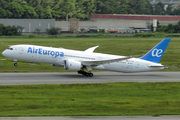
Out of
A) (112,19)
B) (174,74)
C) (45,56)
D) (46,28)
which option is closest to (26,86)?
(45,56)

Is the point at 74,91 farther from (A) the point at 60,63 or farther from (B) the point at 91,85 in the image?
(A) the point at 60,63

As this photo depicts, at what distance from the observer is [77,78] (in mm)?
39438

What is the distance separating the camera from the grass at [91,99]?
75.7ft

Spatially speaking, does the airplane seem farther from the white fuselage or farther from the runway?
the runway

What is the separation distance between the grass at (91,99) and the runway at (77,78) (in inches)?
122

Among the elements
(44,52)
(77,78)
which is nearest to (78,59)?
(77,78)

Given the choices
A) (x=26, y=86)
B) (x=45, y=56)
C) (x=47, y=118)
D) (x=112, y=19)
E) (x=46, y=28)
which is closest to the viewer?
(x=47, y=118)

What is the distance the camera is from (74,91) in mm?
30734

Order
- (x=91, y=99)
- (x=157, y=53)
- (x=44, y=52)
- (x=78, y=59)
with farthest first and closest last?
(x=157, y=53) < (x=78, y=59) < (x=44, y=52) < (x=91, y=99)

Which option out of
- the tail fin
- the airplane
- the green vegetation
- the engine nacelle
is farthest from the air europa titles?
the tail fin

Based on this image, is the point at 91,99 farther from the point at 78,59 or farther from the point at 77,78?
the point at 78,59

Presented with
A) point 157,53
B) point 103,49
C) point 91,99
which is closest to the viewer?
point 91,99

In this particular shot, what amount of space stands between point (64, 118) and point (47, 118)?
1.06 meters

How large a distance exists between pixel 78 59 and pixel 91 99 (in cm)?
1362
